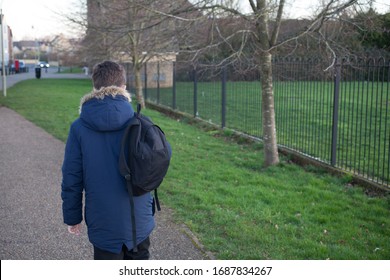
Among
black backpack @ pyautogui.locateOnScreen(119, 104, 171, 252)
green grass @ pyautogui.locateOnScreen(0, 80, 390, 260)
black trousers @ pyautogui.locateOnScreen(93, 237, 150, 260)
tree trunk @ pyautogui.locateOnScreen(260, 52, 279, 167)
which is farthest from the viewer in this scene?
tree trunk @ pyautogui.locateOnScreen(260, 52, 279, 167)

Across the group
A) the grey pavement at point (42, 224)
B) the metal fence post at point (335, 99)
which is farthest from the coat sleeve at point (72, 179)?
the metal fence post at point (335, 99)

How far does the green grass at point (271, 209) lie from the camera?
15.5 ft

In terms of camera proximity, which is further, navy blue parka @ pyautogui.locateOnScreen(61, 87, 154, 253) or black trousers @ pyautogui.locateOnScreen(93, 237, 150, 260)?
black trousers @ pyautogui.locateOnScreen(93, 237, 150, 260)

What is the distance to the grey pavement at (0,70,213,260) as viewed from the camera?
15.1 feet

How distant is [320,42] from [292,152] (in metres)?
2.11

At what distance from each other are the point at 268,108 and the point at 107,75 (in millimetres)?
5682

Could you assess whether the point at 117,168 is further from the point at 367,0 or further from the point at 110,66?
the point at 367,0

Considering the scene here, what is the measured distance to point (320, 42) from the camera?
8.21 m

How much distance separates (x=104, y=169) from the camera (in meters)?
3.02

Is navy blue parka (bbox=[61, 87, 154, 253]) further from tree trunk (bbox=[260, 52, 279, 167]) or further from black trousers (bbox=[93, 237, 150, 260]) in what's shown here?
tree trunk (bbox=[260, 52, 279, 167])

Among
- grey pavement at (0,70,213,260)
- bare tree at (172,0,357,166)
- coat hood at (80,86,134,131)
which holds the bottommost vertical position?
grey pavement at (0,70,213,260)

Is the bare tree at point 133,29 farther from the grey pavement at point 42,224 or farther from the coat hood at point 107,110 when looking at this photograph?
the coat hood at point 107,110

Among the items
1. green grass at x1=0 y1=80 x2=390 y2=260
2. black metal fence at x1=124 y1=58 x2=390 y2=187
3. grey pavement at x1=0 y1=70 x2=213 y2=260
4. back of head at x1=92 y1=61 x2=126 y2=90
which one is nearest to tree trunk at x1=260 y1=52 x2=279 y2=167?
green grass at x1=0 y1=80 x2=390 y2=260

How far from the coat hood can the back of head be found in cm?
4
